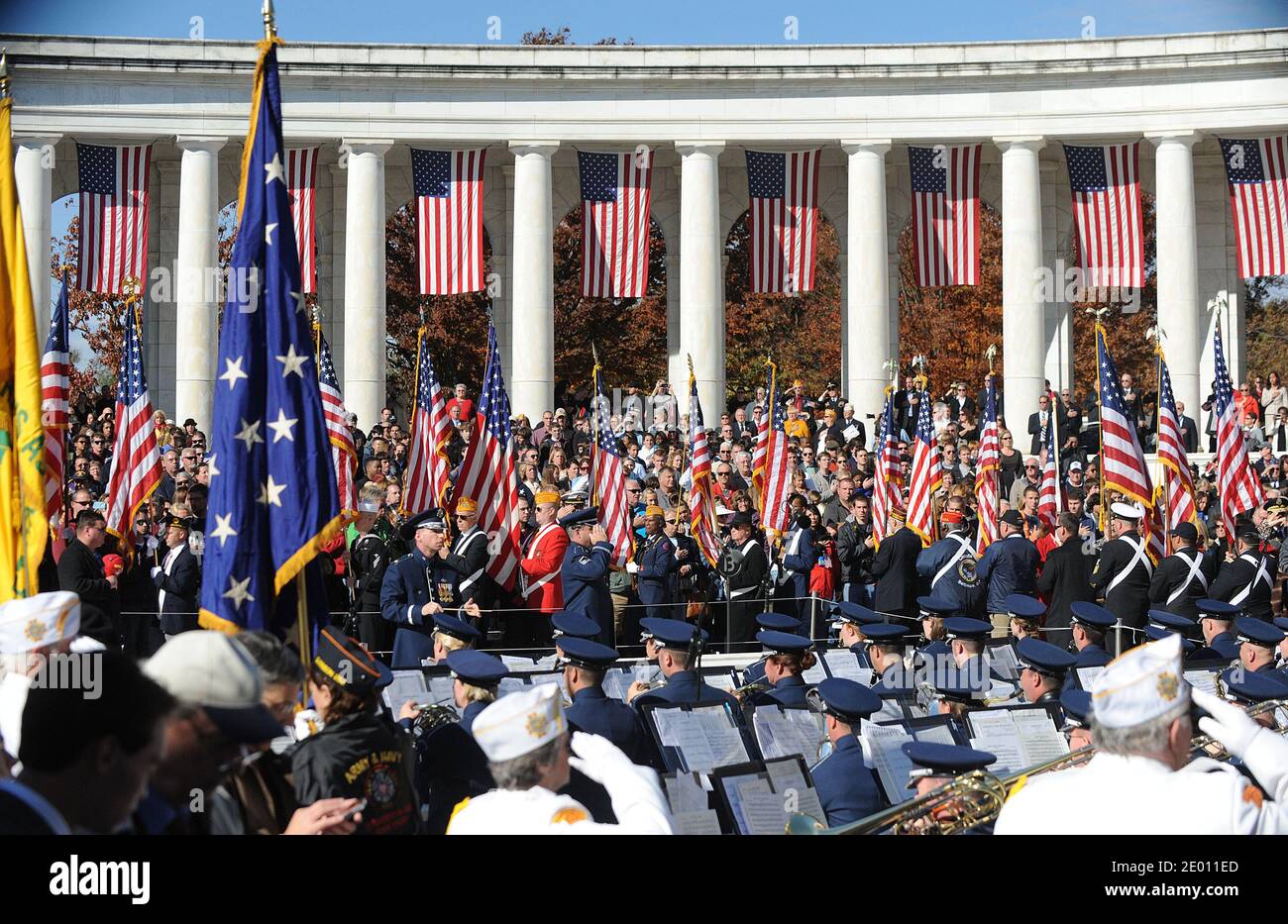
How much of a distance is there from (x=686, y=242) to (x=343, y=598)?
2966 centimetres

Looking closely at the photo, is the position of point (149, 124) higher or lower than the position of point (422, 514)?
higher

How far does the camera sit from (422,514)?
67.5 feet

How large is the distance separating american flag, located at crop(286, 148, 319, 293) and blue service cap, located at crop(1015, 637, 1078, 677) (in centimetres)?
3467

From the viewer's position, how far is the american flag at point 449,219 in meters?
47.7

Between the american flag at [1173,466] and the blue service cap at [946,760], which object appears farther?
the american flag at [1173,466]

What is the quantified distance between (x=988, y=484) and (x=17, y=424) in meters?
20.1

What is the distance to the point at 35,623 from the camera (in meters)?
9.26

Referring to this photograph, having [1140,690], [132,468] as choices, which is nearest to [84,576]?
[132,468]

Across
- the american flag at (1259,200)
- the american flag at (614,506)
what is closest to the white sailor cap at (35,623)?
the american flag at (614,506)

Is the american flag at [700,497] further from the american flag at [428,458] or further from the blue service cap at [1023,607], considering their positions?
the blue service cap at [1023,607]

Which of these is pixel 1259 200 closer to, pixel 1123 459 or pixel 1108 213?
pixel 1108 213

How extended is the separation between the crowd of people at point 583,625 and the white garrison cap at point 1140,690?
2 cm
